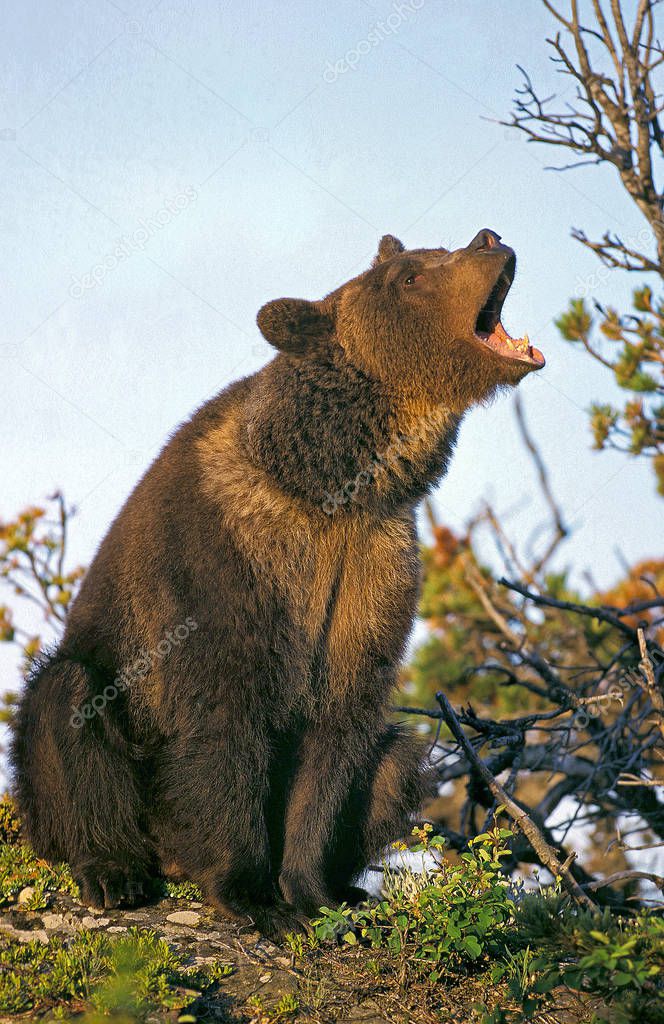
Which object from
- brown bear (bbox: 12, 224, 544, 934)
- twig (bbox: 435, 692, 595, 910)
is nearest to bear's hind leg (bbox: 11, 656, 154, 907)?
brown bear (bbox: 12, 224, 544, 934)

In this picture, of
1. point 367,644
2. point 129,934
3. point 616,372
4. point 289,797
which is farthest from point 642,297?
point 129,934

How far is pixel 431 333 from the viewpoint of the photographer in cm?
494

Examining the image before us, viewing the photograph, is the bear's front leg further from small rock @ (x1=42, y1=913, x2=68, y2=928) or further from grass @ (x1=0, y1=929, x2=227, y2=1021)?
small rock @ (x1=42, y1=913, x2=68, y2=928)

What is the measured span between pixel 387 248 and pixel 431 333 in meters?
0.71

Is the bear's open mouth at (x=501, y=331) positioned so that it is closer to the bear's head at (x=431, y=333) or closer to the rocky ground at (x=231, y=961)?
the bear's head at (x=431, y=333)

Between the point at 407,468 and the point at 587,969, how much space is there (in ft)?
7.25

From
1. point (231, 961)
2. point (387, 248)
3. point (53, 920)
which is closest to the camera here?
point (231, 961)

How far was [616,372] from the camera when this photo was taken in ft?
20.1

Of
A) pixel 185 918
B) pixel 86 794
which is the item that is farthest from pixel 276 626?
pixel 185 918

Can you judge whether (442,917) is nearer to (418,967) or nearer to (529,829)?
(418,967)

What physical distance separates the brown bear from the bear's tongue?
1 centimetres

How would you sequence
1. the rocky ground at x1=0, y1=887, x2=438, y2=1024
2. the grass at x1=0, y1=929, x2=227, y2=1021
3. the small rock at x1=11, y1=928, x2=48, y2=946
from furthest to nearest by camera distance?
1. the small rock at x1=11, y1=928, x2=48, y2=946
2. the rocky ground at x1=0, y1=887, x2=438, y2=1024
3. the grass at x1=0, y1=929, x2=227, y2=1021

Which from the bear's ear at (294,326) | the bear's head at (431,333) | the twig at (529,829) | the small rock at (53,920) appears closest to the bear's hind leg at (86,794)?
the small rock at (53,920)

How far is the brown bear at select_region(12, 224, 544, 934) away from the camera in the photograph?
4.53 m
